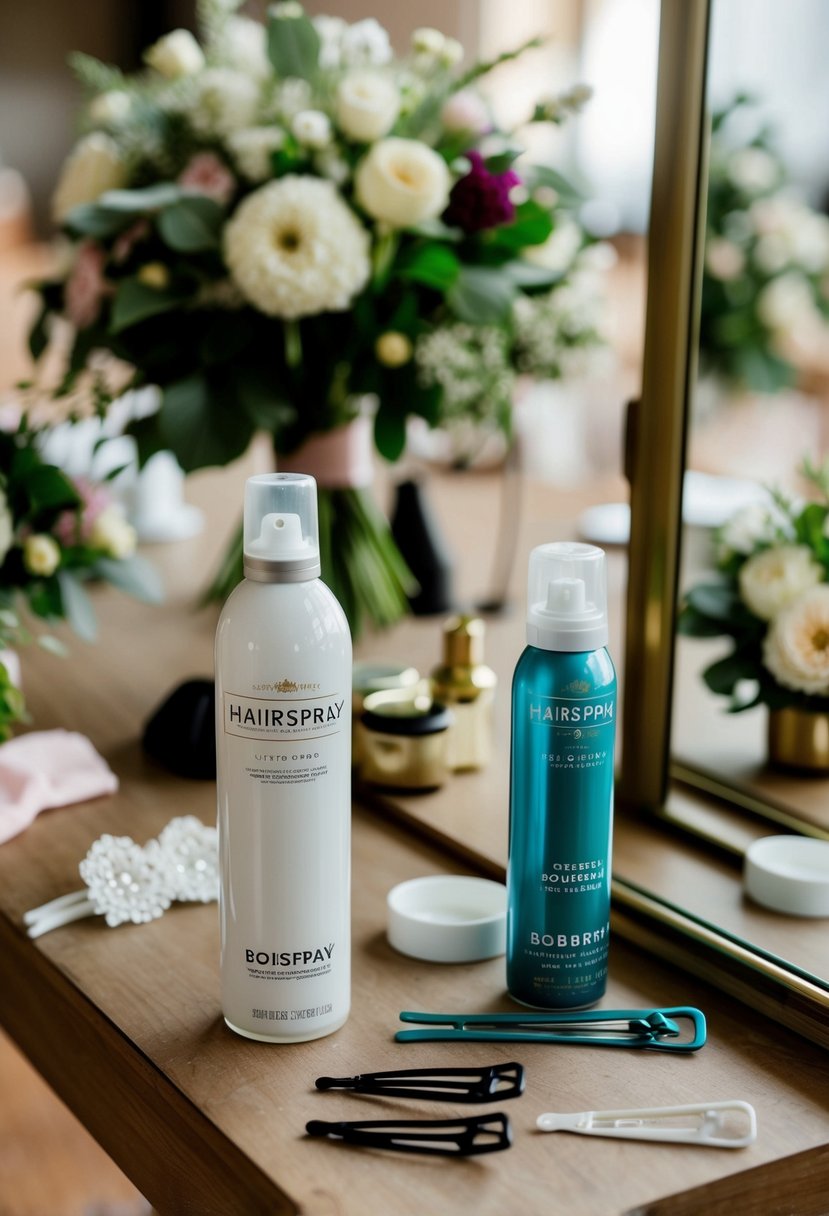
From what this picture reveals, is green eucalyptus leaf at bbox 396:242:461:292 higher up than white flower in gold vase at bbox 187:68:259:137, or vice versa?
white flower in gold vase at bbox 187:68:259:137

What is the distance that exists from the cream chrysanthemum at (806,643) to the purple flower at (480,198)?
0.40 m

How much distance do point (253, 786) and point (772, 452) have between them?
1.50 metres

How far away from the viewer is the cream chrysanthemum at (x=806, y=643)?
39.6 inches

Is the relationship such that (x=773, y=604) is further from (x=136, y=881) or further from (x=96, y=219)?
(x=96, y=219)

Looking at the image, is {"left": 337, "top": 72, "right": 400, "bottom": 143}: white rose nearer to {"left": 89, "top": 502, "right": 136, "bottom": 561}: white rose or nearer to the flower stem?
the flower stem

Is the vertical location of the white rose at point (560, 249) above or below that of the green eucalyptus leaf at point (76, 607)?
above

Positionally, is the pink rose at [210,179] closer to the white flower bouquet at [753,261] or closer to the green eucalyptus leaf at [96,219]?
the green eucalyptus leaf at [96,219]

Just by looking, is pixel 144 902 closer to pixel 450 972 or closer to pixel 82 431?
pixel 450 972

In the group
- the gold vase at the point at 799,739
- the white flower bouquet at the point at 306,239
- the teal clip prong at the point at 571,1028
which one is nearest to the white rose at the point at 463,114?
the white flower bouquet at the point at 306,239

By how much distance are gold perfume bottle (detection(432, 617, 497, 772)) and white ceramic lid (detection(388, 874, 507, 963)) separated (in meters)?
0.19

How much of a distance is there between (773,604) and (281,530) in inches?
19.7

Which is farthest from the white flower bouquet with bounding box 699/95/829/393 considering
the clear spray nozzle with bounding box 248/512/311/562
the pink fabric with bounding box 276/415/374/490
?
the clear spray nozzle with bounding box 248/512/311/562

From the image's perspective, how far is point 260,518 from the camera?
0.69m

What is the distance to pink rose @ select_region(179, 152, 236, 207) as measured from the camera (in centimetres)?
117
